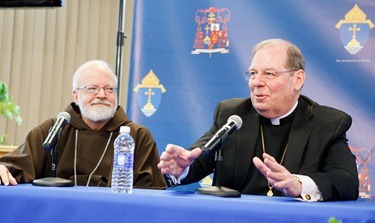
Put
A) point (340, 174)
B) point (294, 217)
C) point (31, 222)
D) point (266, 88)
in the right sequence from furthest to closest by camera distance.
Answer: point (266, 88), point (340, 174), point (31, 222), point (294, 217)

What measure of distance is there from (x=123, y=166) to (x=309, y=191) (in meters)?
0.91

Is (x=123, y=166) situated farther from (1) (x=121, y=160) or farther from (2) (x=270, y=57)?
(2) (x=270, y=57)

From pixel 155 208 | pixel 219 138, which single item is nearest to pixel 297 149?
pixel 219 138

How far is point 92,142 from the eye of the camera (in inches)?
164

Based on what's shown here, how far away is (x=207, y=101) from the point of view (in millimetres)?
4527

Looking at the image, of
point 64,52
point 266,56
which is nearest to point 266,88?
point 266,56

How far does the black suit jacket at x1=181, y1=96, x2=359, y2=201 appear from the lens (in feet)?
10.2

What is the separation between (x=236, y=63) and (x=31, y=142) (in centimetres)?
157

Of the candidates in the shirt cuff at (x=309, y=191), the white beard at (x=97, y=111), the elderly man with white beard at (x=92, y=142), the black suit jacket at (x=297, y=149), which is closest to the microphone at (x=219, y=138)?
the shirt cuff at (x=309, y=191)

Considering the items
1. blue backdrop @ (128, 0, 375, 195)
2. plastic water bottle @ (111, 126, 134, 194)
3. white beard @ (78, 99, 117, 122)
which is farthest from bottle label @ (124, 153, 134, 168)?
blue backdrop @ (128, 0, 375, 195)

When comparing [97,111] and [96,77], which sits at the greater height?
[96,77]

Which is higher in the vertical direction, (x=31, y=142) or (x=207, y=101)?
(x=207, y=101)

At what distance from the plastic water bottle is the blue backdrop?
3.83ft

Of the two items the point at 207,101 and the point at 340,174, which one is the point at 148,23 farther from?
the point at 340,174
